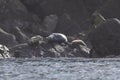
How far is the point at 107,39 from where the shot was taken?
8444 centimetres

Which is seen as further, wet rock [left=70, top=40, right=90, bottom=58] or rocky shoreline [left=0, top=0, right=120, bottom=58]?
wet rock [left=70, top=40, right=90, bottom=58]

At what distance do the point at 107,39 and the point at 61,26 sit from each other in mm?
33812

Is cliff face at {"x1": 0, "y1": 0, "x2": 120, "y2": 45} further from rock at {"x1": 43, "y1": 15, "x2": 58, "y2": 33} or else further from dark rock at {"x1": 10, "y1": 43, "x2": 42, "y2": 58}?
dark rock at {"x1": 10, "y1": 43, "x2": 42, "y2": 58}

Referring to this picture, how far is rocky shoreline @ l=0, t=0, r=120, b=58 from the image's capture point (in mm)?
85375

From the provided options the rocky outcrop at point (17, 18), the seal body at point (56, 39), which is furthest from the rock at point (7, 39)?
the rocky outcrop at point (17, 18)

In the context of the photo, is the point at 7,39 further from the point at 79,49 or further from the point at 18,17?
the point at 18,17

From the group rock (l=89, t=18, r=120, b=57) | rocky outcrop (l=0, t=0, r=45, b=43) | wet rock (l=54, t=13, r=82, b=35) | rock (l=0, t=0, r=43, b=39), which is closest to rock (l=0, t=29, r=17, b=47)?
A: rocky outcrop (l=0, t=0, r=45, b=43)

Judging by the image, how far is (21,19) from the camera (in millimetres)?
121875

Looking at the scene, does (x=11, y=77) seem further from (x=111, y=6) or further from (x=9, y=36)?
(x=111, y=6)

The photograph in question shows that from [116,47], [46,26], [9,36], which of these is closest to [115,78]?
[116,47]

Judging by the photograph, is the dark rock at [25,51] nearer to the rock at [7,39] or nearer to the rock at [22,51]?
the rock at [22,51]

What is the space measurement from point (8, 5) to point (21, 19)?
495cm

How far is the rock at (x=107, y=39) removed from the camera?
274 ft

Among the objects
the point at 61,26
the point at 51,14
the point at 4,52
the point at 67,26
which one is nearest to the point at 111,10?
the point at 67,26
